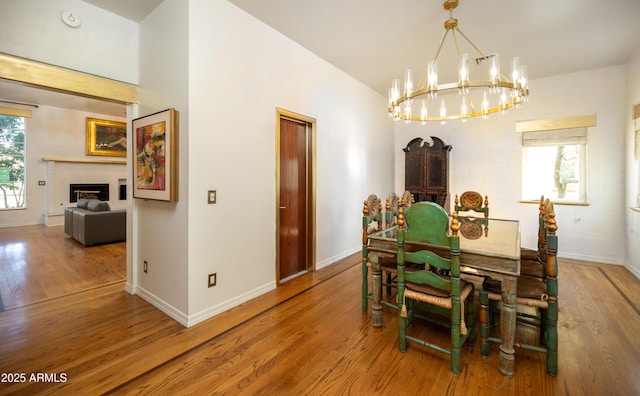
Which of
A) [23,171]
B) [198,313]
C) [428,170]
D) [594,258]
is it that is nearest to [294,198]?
[198,313]

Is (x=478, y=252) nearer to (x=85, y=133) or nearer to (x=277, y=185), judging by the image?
(x=277, y=185)

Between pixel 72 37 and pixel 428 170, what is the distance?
16.9ft

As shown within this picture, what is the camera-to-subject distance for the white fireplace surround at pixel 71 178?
7.18 m

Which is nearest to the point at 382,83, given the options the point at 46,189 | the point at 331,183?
the point at 331,183

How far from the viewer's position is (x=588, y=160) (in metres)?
4.27

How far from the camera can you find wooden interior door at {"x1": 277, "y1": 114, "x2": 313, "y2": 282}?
3410 mm

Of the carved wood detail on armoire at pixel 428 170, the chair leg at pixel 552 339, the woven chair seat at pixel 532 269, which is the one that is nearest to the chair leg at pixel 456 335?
the chair leg at pixel 552 339

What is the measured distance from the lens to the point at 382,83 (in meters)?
4.77

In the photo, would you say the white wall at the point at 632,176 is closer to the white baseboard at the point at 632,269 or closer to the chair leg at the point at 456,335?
the white baseboard at the point at 632,269

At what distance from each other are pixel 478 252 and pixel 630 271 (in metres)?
3.72

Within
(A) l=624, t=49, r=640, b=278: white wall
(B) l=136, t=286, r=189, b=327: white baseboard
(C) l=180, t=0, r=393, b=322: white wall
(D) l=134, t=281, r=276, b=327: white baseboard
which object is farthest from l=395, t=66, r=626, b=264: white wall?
(B) l=136, t=286, r=189, b=327: white baseboard

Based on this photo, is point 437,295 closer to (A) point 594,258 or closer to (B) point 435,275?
(B) point 435,275

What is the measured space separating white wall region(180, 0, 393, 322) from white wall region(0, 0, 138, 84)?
1.10 m

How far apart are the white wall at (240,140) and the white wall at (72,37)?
3.60 feet
